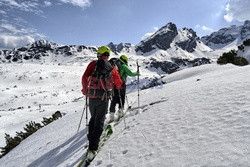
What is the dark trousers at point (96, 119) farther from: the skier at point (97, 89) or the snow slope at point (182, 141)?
the snow slope at point (182, 141)

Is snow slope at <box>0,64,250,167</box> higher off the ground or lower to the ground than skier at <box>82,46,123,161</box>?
lower

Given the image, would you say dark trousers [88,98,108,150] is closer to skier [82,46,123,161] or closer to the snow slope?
skier [82,46,123,161]

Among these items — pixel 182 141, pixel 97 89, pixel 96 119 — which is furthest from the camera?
pixel 96 119

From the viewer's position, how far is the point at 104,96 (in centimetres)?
525

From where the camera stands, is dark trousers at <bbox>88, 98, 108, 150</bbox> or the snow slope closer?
the snow slope

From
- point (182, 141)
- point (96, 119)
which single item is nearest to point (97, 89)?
point (96, 119)

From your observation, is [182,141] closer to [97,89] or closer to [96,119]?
[96,119]

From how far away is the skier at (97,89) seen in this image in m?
5.19

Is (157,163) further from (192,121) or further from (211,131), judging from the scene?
(192,121)

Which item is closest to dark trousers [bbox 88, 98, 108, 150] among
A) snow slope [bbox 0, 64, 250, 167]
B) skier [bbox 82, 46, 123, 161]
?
skier [bbox 82, 46, 123, 161]

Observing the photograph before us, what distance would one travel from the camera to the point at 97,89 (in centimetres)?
520

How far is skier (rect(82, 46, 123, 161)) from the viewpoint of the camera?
17.0ft

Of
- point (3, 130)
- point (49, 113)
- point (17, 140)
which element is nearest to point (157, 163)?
point (17, 140)

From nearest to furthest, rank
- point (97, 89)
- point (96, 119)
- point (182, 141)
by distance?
point (182, 141)
point (97, 89)
point (96, 119)
